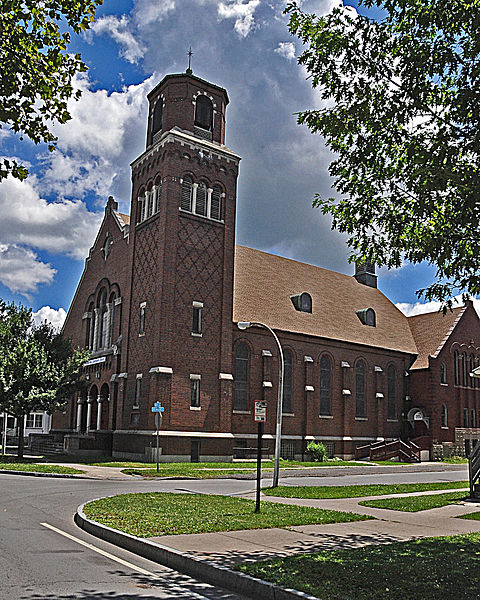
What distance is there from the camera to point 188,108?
38000mm

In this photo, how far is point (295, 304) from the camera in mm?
44156

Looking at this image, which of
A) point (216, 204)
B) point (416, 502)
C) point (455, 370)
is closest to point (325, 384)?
point (455, 370)

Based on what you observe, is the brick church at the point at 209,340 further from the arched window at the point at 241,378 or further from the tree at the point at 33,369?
the tree at the point at 33,369

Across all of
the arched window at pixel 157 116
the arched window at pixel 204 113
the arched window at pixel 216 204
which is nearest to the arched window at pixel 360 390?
the arched window at pixel 216 204

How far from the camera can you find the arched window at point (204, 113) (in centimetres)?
3869

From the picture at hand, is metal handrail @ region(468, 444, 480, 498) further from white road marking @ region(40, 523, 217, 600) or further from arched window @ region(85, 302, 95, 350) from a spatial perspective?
arched window @ region(85, 302, 95, 350)

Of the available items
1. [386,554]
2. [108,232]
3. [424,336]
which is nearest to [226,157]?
[108,232]

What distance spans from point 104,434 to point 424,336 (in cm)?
2787

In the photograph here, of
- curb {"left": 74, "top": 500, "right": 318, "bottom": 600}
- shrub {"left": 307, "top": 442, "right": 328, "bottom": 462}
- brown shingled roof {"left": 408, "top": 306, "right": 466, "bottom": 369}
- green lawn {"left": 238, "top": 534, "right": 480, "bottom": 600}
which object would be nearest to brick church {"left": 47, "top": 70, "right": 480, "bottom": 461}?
brown shingled roof {"left": 408, "top": 306, "right": 466, "bottom": 369}

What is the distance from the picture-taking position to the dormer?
3794 cm

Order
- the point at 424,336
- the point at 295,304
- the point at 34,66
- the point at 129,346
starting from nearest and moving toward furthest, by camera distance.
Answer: the point at 34,66, the point at 129,346, the point at 295,304, the point at 424,336

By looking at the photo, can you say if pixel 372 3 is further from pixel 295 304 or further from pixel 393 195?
pixel 295 304

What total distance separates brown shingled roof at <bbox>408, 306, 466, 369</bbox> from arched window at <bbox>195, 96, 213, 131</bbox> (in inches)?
975

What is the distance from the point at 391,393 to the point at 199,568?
4195cm
